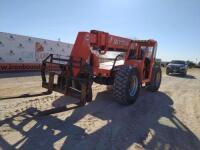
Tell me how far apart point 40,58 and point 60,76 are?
43.5ft

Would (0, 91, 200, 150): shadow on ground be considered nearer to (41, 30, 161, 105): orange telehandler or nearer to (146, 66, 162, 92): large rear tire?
(41, 30, 161, 105): orange telehandler

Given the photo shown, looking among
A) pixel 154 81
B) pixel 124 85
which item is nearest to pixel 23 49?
pixel 154 81

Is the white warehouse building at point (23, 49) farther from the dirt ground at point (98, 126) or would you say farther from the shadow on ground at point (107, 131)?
the shadow on ground at point (107, 131)

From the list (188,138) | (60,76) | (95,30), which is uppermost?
(95,30)

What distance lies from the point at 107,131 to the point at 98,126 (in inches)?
14.0

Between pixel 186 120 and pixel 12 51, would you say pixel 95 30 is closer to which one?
pixel 186 120

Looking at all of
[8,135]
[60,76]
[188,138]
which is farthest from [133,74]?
[8,135]

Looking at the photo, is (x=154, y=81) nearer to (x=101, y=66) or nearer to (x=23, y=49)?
(x=101, y=66)

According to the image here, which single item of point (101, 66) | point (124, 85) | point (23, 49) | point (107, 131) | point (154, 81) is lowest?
point (107, 131)

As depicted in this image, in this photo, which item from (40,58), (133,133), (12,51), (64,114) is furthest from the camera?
(40,58)

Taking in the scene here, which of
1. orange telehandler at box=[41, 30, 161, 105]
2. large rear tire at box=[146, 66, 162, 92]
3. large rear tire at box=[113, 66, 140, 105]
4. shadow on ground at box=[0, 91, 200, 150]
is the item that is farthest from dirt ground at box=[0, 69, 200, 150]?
large rear tire at box=[146, 66, 162, 92]

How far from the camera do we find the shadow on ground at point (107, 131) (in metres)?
4.62

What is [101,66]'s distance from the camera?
849 cm

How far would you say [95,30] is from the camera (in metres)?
7.64
